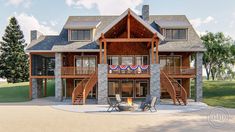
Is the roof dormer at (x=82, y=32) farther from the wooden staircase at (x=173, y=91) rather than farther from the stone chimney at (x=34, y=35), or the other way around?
the wooden staircase at (x=173, y=91)

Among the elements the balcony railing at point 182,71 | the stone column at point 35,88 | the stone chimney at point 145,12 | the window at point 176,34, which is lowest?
the stone column at point 35,88

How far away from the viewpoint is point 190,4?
75.9 ft

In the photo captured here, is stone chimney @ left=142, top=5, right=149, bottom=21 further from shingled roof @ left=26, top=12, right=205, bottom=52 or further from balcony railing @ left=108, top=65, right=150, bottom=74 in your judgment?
balcony railing @ left=108, top=65, right=150, bottom=74

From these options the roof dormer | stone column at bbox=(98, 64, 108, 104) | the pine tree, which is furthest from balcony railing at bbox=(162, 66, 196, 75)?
the pine tree

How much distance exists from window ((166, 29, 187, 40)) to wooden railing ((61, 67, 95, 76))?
851 centimetres

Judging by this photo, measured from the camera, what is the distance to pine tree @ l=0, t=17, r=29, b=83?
47.2 metres

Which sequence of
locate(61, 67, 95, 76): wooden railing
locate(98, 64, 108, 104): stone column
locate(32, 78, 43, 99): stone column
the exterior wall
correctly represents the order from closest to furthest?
locate(98, 64, 108, 104): stone column
locate(61, 67, 95, 76): wooden railing
the exterior wall
locate(32, 78, 43, 99): stone column

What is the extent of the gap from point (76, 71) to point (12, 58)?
25268 mm

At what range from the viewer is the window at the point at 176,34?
27.8 metres

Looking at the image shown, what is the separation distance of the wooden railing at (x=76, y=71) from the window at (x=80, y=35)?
3438 millimetres

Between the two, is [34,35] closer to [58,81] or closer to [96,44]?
[58,81]

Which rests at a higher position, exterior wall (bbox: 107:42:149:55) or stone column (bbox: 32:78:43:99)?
exterior wall (bbox: 107:42:149:55)

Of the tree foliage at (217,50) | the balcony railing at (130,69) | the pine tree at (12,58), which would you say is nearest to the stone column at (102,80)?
the balcony railing at (130,69)

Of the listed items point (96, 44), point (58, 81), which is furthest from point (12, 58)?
point (96, 44)
